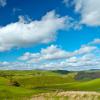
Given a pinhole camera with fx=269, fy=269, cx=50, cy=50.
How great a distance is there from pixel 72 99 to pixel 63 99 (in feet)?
4.31

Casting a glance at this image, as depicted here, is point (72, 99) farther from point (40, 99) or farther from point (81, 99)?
point (40, 99)

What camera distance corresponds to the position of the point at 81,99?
76.0ft

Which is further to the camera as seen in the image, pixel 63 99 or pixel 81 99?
pixel 63 99

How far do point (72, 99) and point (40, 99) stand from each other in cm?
296

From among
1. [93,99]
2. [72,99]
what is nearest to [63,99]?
[72,99]

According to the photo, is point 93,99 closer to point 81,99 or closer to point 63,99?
point 81,99

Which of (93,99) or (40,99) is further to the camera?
(40,99)

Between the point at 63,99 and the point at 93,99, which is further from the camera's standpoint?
the point at 63,99

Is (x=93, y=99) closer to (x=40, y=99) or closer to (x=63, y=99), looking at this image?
(x=63, y=99)

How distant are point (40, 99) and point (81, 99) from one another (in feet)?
12.7

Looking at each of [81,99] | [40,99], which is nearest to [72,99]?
[81,99]

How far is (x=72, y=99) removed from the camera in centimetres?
2384

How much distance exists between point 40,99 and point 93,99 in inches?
196
